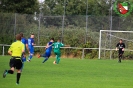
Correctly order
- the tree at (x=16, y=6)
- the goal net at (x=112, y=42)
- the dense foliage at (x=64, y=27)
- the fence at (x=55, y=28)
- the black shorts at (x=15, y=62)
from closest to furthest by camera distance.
→ the black shorts at (x=15, y=62) → the goal net at (x=112, y=42) → the dense foliage at (x=64, y=27) → the fence at (x=55, y=28) → the tree at (x=16, y=6)

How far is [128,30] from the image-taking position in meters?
48.8

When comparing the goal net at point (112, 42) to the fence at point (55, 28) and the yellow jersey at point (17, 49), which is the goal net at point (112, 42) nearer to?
the fence at point (55, 28)

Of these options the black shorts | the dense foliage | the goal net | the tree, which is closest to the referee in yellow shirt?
the black shorts

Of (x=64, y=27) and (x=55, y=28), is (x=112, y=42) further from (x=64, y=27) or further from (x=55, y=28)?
(x=55, y=28)

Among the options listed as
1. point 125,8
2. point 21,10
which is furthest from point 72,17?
point 21,10

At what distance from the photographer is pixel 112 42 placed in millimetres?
48188

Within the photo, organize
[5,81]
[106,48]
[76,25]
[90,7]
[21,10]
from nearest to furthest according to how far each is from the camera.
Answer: [5,81] → [106,48] → [76,25] → [21,10] → [90,7]

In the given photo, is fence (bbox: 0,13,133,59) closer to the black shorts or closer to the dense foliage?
the dense foliage

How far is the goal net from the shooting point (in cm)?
4728

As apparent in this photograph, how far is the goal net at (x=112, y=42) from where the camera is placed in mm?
47281

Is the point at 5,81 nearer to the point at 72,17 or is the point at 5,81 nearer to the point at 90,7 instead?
the point at 72,17

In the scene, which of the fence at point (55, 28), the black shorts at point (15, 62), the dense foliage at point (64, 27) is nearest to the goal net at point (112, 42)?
the dense foliage at point (64, 27)

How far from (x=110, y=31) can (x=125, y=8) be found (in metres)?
8.37

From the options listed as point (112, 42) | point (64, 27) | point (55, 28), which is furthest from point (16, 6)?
point (112, 42)
